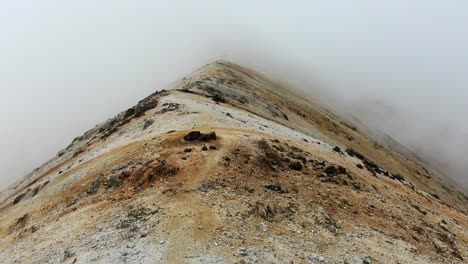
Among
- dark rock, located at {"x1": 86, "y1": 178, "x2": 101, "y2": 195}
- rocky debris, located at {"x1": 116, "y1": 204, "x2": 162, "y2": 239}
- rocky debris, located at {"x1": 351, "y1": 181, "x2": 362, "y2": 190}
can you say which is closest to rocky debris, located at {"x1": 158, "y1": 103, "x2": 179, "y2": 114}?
dark rock, located at {"x1": 86, "y1": 178, "x2": 101, "y2": 195}

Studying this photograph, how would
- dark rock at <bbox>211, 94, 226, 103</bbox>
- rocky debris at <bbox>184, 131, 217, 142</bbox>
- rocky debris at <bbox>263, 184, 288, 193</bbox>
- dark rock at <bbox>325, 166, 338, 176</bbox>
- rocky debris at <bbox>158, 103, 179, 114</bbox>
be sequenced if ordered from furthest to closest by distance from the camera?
1. dark rock at <bbox>211, 94, 226, 103</bbox>
2. rocky debris at <bbox>158, 103, 179, 114</bbox>
3. dark rock at <bbox>325, 166, 338, 176</bbox>
4. rocky debris at <bbox>184, 131, 217, 142</bbox>
5. rocky debris at <bbox>263, 184, 288, 193</bbox>

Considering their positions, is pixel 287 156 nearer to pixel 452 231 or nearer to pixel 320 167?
pixel 320 167

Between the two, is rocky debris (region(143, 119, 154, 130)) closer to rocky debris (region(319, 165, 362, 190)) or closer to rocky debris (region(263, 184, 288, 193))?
rocky debris (region(263, 184, 288, 193))

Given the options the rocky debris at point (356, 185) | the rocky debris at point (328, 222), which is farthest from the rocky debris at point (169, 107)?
the rocky debris at point (328, 222)

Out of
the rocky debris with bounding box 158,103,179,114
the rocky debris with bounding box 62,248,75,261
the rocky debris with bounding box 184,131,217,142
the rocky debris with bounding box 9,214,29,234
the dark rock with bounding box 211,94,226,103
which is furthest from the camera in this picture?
the dark rock with bounding box 211,94,226,103

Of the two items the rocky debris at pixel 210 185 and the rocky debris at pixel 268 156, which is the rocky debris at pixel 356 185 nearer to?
the rocky debris at pixel 268 156

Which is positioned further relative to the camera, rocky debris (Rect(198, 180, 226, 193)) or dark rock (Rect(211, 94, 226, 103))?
dark rock (Rect(211, 94, 226, 103))

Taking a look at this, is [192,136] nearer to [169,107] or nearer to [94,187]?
[94,187]

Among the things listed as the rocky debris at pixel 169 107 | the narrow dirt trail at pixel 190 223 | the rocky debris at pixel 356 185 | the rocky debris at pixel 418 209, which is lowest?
the rocky debris at pixel 169 107
